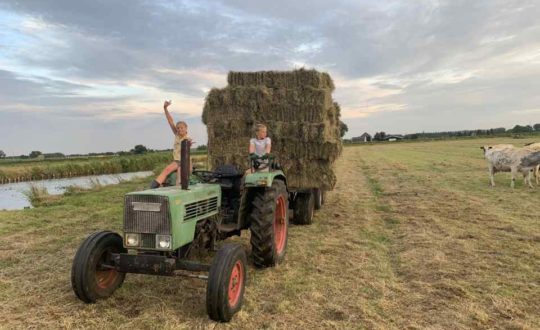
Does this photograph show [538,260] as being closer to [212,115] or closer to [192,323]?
[192,323]

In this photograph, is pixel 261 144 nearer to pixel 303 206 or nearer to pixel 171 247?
pixel 303 206

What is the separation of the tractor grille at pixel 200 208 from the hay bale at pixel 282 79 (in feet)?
13.9

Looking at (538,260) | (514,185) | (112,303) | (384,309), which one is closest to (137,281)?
(112,303)

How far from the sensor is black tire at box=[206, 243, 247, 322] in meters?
3.81

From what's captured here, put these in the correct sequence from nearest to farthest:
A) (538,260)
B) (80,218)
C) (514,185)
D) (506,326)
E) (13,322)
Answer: (506,326)
(13,322)
(538,260)
(80,218)
(514,185)

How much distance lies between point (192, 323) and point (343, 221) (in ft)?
17.3

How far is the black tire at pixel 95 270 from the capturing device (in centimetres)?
419

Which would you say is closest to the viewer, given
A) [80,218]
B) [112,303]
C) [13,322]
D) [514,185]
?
[13,322]

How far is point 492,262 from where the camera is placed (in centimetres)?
561

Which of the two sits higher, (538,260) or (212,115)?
(212,115)

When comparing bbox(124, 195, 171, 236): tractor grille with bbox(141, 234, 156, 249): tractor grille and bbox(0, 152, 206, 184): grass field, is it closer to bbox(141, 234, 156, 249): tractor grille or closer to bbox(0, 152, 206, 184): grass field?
bbox(141, 234, 156, 249): tractor grille

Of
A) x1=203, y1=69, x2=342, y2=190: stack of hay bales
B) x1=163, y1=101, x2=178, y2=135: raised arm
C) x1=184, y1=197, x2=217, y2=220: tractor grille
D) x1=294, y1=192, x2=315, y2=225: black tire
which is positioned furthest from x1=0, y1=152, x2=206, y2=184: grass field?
x1=184, y1=197, x2=217, y2=220: tractor grille

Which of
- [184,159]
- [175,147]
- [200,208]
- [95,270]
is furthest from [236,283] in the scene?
[175,147]

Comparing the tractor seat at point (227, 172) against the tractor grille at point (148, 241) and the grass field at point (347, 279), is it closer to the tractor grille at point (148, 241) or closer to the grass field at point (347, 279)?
the grass field at point (347, 279)
